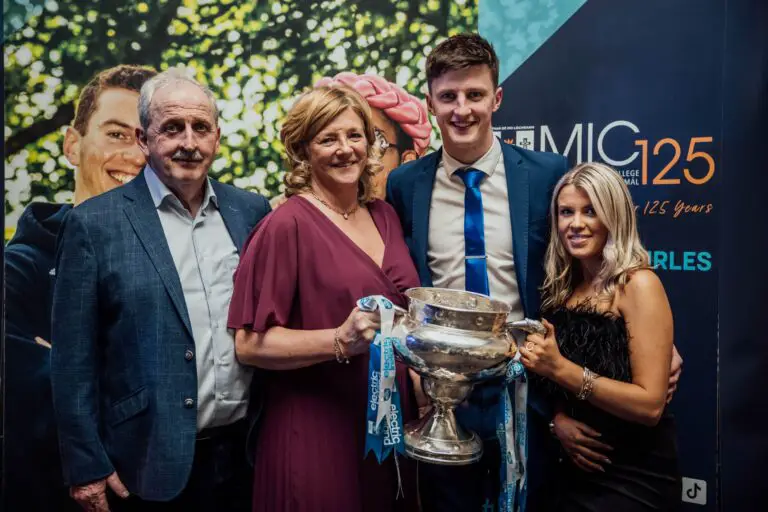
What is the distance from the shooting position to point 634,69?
2652 mm

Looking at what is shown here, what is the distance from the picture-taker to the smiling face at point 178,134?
189 cm

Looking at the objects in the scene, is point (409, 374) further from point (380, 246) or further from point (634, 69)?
point (634, 69)

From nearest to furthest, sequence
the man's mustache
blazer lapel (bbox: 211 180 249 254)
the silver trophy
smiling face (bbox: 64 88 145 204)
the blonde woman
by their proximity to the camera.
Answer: the silver trophy < the blonde woman < the man's mustache < blazer lapel (bbox: 211 180 249 254) < smiling face (bbox: 64 88 145 204)

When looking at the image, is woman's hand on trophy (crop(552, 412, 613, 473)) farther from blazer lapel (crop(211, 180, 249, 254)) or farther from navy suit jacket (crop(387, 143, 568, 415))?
blazer lapel (crop(211, 180, 249, 254))

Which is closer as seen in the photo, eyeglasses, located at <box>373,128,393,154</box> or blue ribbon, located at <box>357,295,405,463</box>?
blue ribbon, located at <box>357,295,405,463</box>

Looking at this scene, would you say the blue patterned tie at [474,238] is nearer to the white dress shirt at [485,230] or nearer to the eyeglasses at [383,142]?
the white dress shirt at [485,230]

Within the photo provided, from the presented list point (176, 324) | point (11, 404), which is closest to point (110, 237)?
point (176, 324)

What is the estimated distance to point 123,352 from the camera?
6.07 feet

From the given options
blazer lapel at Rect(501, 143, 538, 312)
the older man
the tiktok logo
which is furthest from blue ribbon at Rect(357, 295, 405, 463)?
the tiktok logo

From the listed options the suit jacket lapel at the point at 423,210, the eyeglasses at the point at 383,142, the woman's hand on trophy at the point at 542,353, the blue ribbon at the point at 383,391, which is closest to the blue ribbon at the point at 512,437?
the woman's hand on trophy at the point at 542,353

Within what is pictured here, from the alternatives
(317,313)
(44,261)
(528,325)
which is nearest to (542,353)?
(528,325)

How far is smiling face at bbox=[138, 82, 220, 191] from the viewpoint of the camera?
6.20 ft

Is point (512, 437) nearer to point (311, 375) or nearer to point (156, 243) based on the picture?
point (311, 375)

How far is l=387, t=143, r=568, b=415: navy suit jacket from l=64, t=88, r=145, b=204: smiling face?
56.4 inches
